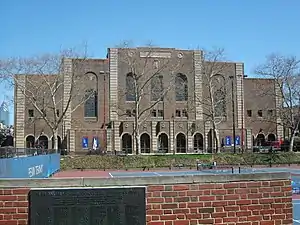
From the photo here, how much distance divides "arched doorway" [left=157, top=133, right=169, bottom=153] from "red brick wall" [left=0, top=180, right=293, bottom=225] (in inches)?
2739

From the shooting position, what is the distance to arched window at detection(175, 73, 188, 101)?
77062 millimetres

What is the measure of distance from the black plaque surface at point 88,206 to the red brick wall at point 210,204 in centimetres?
14

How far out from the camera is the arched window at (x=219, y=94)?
73.1 m

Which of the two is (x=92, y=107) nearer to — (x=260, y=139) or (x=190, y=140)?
(x=190, y=140)

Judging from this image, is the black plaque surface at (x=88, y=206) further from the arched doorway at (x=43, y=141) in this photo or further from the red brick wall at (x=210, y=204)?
the arched doorway at (x=43, y=141)

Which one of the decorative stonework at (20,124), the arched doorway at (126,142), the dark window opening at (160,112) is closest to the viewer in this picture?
the decorative stonework at (20,124)

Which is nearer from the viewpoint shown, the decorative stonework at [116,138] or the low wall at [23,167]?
the low wall at [23,167]

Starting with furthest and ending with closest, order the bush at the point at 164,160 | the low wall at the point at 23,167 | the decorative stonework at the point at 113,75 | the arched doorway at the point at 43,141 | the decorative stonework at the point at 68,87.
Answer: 1. the arched doorway at the point at 43,141
2. the decorative stonework at the point at 113,75
3. the decorative stonework at the point at 68,87
4. the bush at the point at 164,160
5. the low wall at the point at 23,167

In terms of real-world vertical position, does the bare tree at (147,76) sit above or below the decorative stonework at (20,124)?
above

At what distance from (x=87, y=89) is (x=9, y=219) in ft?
234

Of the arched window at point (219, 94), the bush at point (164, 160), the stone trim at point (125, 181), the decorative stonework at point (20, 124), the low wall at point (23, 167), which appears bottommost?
the bush at point (164, 160)

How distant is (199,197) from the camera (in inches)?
226

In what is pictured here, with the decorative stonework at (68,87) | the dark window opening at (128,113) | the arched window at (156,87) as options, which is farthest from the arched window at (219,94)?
the decorative stonework at (68,87)

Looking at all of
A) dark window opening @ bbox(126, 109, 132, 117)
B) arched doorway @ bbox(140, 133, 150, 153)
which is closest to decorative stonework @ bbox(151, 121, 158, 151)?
arched doorway @ bbox(140, 133, 150, 153)
